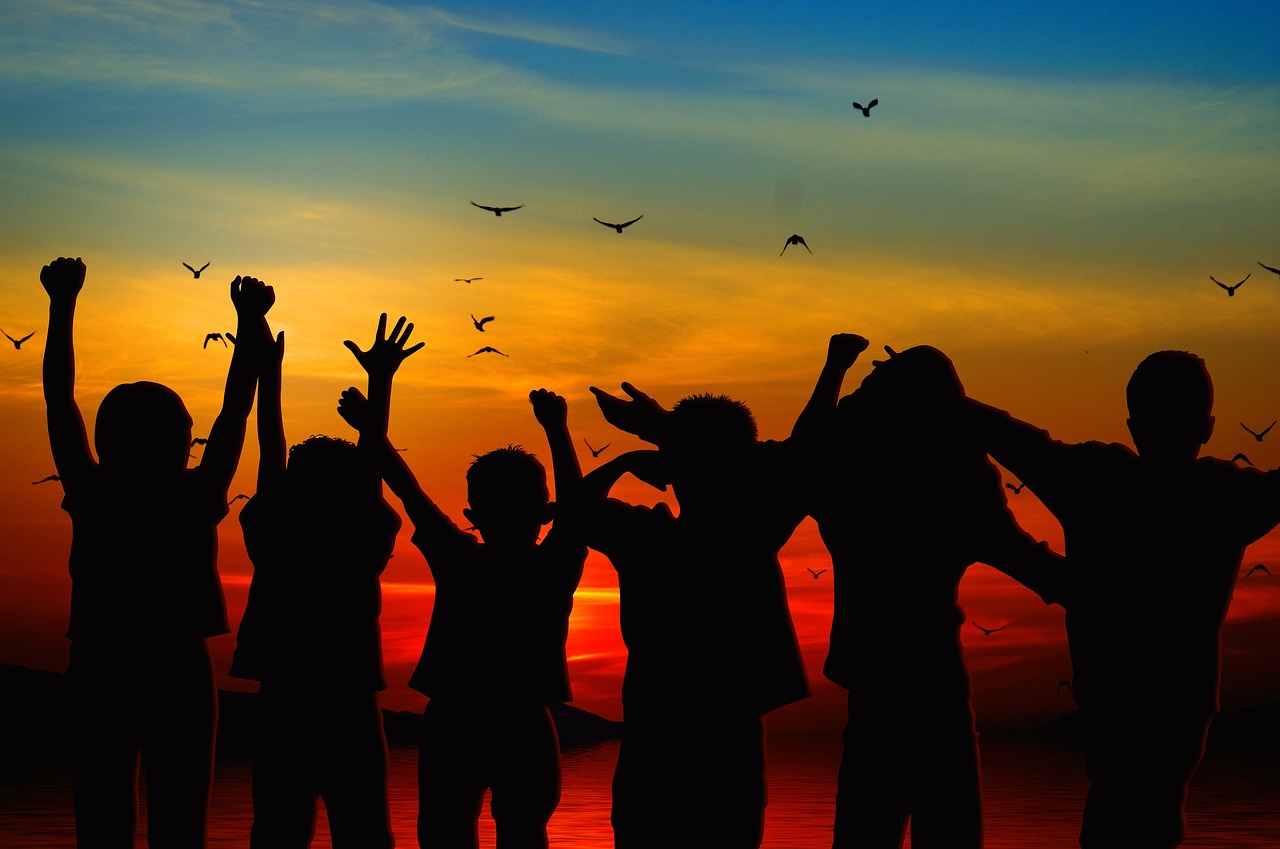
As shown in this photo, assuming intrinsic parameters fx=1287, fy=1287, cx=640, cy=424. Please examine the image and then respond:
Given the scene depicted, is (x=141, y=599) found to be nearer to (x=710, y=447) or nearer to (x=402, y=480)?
(x=402, y=480)

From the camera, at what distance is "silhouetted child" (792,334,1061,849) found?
544cm

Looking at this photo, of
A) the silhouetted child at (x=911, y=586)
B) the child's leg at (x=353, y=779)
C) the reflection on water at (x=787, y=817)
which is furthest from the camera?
the reflection on water at (x=787, y=817)

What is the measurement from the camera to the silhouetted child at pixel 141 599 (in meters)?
6.23

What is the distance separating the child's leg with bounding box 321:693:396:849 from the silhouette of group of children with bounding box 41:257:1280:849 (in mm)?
13

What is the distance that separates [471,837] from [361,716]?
815 millimetres

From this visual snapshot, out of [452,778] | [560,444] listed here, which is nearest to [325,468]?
[560,444]

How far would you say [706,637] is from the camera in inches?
220

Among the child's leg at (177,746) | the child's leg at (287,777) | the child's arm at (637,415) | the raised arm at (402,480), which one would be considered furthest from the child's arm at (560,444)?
the child's leg at (177,746)

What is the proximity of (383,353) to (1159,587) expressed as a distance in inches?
153

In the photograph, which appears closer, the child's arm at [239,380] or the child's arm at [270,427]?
the child's arm at [239,380]

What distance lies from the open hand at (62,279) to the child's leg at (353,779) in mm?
2533

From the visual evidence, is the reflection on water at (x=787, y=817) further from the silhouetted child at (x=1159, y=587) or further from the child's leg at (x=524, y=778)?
the silhouetted child at (x=1159, y=587)

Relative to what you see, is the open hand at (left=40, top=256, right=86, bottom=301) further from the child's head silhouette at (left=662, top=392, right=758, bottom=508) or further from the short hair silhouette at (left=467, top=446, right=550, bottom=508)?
the child's head silhouette at (left=662, top=392, right=758, bottom=508)

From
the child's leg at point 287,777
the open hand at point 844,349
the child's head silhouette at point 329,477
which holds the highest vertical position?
the open hand at point 844,349
